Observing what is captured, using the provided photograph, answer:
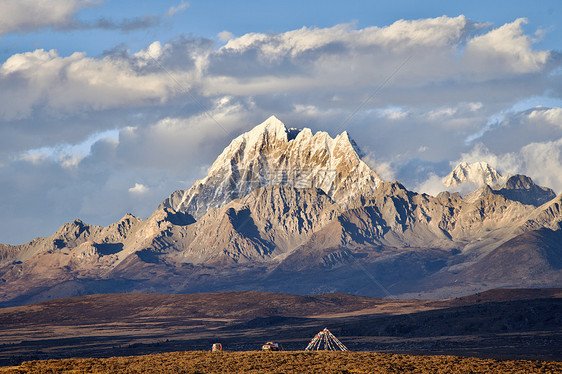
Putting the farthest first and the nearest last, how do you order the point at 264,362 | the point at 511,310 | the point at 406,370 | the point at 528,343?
1. the point at 511,310
2. the point at 528,343
3. the point at 264,362
4. the point at 406,370

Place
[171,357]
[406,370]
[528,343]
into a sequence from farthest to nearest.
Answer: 1. [528,343]
2. [171,357]
3. [406,370]

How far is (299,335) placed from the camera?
174 meters

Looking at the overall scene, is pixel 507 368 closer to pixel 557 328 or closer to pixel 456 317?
pixel 557 328

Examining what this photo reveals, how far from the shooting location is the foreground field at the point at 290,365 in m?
76.4

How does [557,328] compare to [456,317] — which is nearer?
[557,328]

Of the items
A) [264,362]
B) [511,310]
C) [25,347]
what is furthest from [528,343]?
[25,347]

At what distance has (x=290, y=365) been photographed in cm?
8031

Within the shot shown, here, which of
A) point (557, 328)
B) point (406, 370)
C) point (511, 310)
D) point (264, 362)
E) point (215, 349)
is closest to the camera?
point (406, 370)

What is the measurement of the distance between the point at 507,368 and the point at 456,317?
84.1m

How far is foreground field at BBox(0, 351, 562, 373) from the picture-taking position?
76375 mm

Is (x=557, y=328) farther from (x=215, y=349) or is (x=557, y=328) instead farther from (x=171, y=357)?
(x=171, y=357)

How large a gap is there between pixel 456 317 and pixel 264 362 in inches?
3418

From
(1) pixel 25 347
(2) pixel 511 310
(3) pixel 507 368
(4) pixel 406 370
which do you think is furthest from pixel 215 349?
(1) pixel 25 347

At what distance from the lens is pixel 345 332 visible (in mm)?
162250
